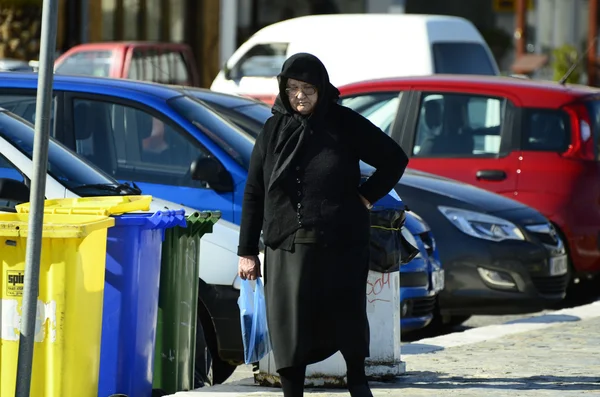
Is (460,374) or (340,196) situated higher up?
(340,196)

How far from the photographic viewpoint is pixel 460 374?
7.14 meters

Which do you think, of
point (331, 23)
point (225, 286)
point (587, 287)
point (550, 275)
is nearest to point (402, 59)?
point (331, 23)

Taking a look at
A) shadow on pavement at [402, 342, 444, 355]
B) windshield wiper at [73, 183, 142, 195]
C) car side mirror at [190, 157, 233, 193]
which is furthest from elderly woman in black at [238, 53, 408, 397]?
shadow on pavement at [402, 342, 444, 355]

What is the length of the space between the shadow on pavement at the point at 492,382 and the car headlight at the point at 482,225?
2550mm

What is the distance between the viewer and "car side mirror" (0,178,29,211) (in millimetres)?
6426

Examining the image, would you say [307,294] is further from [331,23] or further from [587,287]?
[331,23]

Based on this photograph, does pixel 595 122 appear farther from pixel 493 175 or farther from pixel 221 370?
pixel 221 370

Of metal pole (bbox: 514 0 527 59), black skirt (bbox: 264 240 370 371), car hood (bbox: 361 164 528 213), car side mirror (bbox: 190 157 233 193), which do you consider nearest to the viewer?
black skirt (bbox: 264 240 370 371)

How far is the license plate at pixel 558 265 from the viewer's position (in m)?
9.80

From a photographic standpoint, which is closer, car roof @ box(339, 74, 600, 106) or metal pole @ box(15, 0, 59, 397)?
metal pole @ box(15, 0, 59, 397)

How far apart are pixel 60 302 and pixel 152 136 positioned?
8.70 ft

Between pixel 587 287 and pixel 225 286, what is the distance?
17.5 ft

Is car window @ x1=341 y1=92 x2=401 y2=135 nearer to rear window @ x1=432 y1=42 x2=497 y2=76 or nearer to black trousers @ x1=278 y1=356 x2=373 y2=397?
black trousers @ x1=278 y1=356 x2=373 y2=397

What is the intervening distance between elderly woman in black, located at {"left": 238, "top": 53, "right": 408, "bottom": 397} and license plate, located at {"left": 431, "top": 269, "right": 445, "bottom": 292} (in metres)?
2.61
